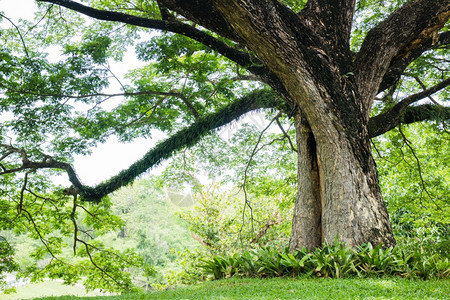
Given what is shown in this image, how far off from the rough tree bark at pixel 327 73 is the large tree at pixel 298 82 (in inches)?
0.6

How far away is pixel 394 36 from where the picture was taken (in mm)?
5547

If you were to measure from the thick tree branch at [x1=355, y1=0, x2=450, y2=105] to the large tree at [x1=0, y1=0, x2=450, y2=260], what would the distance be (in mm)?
16

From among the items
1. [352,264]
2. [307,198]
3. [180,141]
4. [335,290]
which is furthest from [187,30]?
[335,290]

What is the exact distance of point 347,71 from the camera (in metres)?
5.36

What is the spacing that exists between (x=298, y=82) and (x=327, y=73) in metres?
0.49

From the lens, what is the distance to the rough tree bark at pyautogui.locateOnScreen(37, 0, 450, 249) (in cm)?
472

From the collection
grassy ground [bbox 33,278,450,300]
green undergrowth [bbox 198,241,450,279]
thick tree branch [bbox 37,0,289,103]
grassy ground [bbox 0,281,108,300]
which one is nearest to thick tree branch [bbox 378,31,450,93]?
thick tree branch [bbox 37,0,289,103]

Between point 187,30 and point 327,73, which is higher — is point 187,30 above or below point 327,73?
above

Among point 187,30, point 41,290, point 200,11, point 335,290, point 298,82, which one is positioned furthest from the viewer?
point 41,290

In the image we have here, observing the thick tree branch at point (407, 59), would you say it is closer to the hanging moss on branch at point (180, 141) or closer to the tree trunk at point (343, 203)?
the tree trunk at point (343, 203)

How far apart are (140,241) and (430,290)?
87.5 ft

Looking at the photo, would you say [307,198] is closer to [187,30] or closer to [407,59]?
[407,59]

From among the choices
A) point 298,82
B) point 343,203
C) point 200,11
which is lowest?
point 343,203

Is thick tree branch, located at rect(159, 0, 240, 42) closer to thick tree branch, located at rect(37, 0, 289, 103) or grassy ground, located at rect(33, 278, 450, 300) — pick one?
thick tree branch, located at rect(37, 0, 289, 103)
